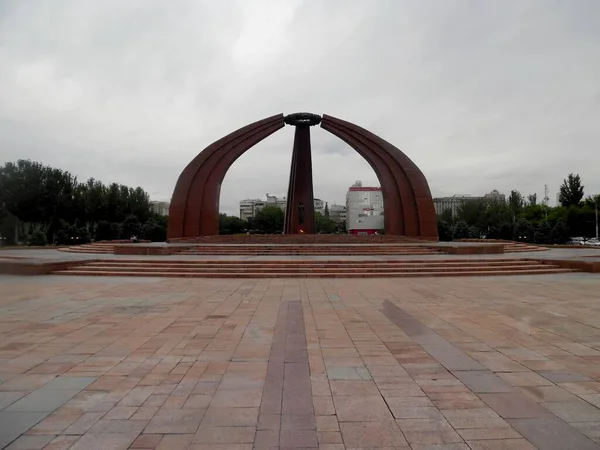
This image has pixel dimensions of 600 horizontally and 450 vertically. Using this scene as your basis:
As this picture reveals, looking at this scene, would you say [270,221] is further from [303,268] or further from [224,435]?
[224,435]

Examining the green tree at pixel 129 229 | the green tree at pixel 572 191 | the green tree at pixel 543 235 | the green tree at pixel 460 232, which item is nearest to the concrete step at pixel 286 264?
the green tree at pixel 543 235

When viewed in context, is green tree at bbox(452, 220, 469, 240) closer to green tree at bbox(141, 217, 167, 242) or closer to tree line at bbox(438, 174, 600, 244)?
tree line at bbox(438, 174, 600, 244)

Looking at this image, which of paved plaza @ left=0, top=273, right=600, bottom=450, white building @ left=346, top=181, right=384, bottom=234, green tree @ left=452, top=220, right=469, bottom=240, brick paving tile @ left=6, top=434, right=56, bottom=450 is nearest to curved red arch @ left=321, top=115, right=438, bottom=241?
green tree @ left=452, top=220, right=469, bottom=240

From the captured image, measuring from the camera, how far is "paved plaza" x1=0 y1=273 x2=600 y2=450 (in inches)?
92.9

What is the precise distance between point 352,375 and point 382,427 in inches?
34.4

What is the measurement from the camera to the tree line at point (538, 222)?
29.3 metres

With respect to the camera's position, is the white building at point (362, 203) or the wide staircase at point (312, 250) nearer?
the wide staircase at point (312, 250)

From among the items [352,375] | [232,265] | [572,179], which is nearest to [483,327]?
[352,375]

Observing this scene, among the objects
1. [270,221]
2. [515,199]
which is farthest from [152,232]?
[515,199]

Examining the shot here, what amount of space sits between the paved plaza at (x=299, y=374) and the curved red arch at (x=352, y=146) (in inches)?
586

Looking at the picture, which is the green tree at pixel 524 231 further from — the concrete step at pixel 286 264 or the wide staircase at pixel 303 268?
the concrete step at pixel 286 264

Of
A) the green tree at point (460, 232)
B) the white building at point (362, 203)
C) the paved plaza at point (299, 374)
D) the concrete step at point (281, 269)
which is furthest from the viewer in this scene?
the white building at point (362, 203)

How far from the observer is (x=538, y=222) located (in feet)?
120

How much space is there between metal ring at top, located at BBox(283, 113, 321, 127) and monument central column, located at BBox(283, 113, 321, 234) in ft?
1.46
